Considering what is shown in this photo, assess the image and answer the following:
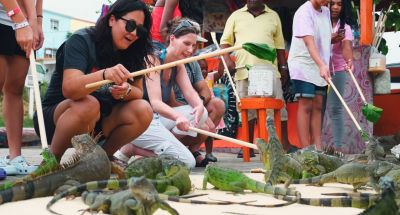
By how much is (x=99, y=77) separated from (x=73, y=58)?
29cm

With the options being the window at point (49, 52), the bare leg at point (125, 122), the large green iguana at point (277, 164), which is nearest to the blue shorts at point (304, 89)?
the bare leg at point (125, 122)

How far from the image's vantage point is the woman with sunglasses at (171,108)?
4961 mm

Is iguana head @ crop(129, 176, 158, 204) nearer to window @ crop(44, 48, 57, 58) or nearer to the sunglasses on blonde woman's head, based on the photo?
the sunglasses on blonde woman's head

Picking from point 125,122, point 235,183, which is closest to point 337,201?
point 235,183

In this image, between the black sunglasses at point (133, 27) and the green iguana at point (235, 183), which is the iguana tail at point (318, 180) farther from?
the black sunglasses at point (133, 27)

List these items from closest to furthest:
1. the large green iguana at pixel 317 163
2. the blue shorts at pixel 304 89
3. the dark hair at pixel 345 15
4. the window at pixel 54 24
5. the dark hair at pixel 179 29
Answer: the large green iguana at pixel 317 163 → the dark hair at pixel 179 29 → the blue shorts at pixel 304 89 → the dark hair at pixel 345 15 → the window at pixel 54 24

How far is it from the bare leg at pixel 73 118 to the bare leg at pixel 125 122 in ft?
0.73

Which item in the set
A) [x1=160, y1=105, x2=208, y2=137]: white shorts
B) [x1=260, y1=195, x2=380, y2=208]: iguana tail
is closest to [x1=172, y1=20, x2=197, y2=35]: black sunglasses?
[x1=160, y1=105, x2=208, y2=137]: white shorts

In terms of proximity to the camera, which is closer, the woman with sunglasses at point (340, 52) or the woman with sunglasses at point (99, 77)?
the woman with sunglasses at point (99, 77)

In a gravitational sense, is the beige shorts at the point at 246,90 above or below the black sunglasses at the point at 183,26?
below

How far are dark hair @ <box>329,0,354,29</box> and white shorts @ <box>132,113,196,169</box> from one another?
2.52 m

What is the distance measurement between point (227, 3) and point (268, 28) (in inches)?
88.1

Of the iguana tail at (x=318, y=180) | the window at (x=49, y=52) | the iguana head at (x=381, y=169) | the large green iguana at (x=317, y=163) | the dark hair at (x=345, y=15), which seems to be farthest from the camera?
the window at (x=49, y=52)

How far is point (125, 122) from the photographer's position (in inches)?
172
